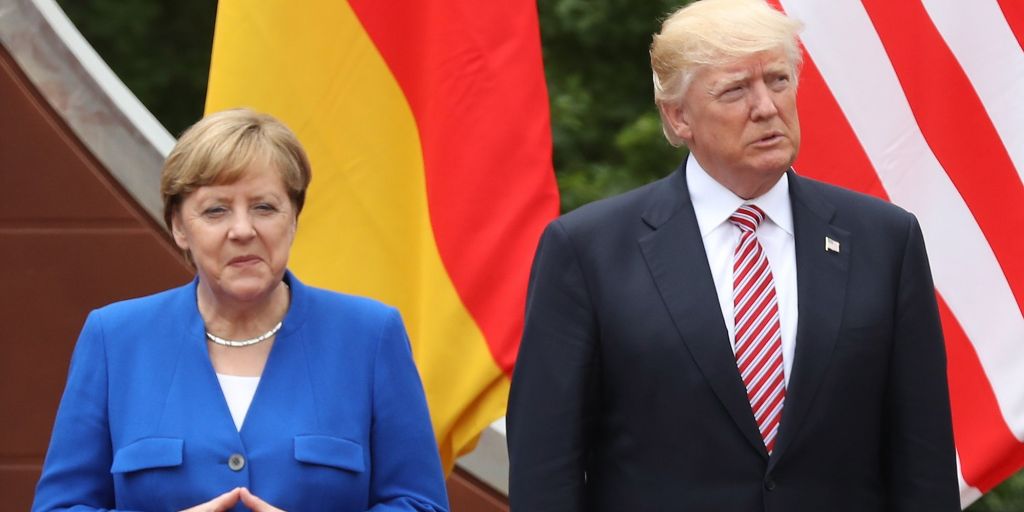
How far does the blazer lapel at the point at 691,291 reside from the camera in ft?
10.2

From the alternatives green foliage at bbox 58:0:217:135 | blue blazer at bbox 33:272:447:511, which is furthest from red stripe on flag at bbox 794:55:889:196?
green foliage at bbox 58:0:217:135

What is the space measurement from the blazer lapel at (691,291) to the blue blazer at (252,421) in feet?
1.61

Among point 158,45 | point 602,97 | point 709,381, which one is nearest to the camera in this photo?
point 709,381

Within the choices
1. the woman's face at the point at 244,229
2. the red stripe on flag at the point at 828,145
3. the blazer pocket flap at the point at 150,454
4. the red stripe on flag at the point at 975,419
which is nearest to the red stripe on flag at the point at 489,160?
the red stripe on flag at the point at 828,145

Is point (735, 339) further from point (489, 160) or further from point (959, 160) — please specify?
point (959, 160)

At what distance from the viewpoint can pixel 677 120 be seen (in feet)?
10.8

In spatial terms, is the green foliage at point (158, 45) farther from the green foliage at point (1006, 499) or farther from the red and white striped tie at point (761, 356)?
the red and white striped tie at point (761, 356)

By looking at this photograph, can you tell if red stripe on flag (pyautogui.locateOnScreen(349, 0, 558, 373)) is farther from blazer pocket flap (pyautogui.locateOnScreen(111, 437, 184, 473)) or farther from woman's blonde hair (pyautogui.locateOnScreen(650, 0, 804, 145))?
blazer pocket flap (pyautogui.locateOnScreen(111, 437, 184, 473))

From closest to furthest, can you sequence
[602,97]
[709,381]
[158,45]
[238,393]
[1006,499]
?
[709,381] → [238,393] → [1006,499] → [602,97] → [158,45]

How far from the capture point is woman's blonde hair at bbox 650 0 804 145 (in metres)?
3.15

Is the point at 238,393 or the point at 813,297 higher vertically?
the point at 238,393

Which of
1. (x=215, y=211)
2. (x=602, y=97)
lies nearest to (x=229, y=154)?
(x=215, y=211)

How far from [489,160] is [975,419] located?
1.28 metres

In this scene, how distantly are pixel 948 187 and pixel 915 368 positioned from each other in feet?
3.97
